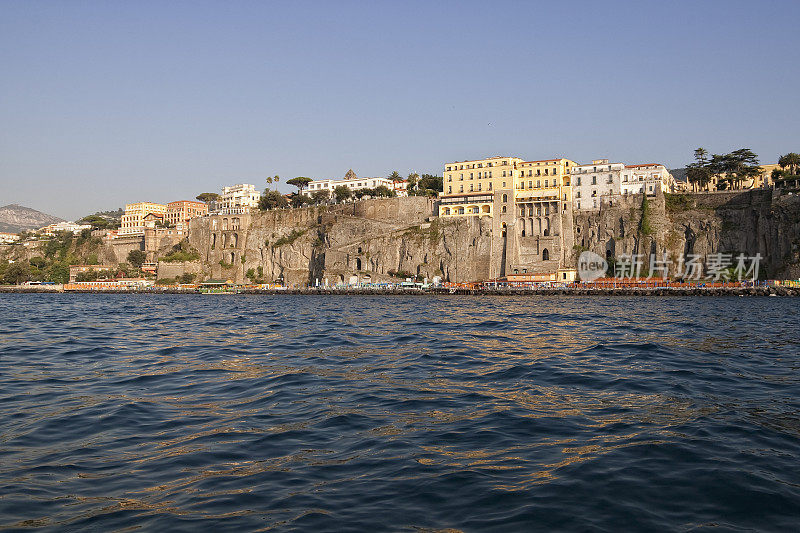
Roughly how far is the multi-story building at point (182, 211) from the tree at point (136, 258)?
27.7 m

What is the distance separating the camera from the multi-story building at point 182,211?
15288 centimetres

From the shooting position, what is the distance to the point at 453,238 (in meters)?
92.0

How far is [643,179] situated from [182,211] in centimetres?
11463

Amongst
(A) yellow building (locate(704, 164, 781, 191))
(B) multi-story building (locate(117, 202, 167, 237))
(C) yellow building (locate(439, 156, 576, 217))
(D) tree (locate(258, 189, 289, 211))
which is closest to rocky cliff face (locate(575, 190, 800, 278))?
(C) yellow building (locate(439, 156, 576, 217))

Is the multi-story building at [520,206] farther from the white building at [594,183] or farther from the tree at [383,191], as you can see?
the tree at [383,191]

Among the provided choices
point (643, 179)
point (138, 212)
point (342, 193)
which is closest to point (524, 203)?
point (643, 179)

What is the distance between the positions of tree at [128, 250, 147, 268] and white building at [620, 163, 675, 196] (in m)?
96.8

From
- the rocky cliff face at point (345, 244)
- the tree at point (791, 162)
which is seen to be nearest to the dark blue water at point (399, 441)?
the rocky cliff face at point (345, 244)

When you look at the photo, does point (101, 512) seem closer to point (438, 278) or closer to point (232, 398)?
point (232, 398)

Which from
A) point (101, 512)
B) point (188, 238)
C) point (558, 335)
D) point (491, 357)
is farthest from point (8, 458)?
point (188, 238)

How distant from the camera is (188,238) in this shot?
397 feet

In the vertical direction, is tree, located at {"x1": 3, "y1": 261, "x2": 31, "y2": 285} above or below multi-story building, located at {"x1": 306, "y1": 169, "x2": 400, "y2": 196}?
below

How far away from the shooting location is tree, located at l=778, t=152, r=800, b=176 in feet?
300

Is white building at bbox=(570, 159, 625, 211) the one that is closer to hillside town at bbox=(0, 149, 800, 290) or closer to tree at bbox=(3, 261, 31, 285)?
hillside town at bbox=(0, 149, 800, 290)
